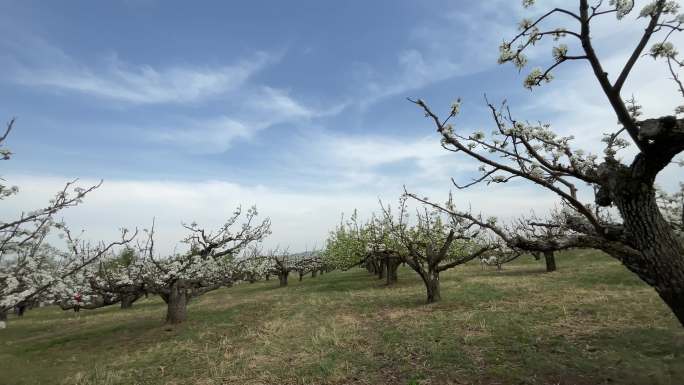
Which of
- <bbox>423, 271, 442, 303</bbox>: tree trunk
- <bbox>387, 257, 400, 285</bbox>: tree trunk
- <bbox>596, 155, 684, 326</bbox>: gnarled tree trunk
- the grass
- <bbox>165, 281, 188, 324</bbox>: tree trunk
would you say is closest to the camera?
<bbox>596, 155, 684, 326</bbox>: gnarled tree trunk

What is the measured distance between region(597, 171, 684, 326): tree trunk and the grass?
3.03 metres

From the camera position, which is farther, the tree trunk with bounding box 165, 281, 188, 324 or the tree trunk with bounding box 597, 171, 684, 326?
the tree trunk with bounding box 165, 281, 188, 324

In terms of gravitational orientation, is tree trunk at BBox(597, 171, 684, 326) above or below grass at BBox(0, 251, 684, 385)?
above

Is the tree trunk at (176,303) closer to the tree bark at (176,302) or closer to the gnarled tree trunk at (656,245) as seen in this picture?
the tree bark at (176,302)

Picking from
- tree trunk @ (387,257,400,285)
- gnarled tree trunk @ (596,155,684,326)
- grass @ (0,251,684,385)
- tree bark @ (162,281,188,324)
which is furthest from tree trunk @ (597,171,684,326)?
tree trunk @ (387,257,400,285)

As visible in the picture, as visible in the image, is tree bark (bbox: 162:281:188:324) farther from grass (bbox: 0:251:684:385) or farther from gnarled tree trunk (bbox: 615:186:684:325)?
gnarled tree trunk (bbox: 615:186:684:325)

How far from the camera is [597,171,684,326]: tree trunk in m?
5.80

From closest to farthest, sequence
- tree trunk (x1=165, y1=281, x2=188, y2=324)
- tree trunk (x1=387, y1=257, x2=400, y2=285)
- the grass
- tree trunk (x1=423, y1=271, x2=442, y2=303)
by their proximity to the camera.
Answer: the grass → tree trunk (x1=423, y1=271, x2=442, y2=303) → tree trunk (x1=165, y1=281, x2=188, y2=324) → tree trunk (x1=387, y1=257, x2=400, y2=285)

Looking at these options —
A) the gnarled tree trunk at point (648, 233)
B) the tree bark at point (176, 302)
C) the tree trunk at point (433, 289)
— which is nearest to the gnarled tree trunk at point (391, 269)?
the tree trunk at point (433, 289)

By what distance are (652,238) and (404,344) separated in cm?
779

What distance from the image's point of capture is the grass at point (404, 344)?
29.3ft

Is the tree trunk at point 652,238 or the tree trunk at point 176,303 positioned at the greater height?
the tree trunk at point 652,238

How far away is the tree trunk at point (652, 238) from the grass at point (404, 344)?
3.03 meters

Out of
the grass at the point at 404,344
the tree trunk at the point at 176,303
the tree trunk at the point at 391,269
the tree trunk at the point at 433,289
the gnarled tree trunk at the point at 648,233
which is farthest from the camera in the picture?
the tree trunk at the point at 391,269
